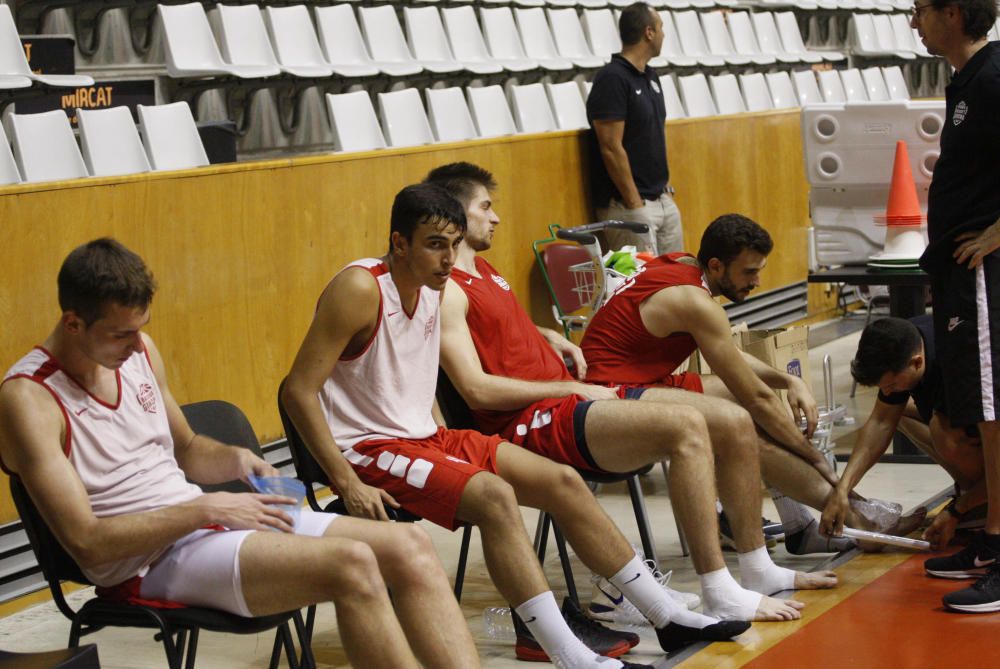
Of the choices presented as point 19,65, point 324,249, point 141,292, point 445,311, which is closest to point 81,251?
point 141,292

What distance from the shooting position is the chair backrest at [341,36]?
24.7ft

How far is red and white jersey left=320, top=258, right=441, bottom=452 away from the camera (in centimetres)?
346

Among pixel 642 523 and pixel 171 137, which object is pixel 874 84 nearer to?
pixel 171 137

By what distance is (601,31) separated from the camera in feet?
31.2

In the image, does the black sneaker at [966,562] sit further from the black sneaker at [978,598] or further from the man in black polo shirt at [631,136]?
the man in black polo shirt at [631,136]

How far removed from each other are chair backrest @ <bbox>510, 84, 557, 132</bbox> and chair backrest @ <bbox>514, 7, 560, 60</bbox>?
100 centimetres

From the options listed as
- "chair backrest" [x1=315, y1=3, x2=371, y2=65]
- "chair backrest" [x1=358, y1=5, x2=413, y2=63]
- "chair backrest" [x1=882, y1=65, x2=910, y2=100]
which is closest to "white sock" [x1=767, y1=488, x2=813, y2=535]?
"chair backrest" [x1=315, y1=3, x2=371, y2=65]

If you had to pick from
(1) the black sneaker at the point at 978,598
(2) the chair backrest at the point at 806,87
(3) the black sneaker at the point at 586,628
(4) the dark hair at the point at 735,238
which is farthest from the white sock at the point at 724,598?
(2) the chair backrest at the point at 806,87

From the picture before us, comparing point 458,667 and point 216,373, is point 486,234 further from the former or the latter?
point 458,667

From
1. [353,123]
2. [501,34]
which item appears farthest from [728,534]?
[501,34]

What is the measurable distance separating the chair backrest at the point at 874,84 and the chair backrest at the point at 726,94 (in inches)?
75.3

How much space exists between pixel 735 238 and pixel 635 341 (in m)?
0.45

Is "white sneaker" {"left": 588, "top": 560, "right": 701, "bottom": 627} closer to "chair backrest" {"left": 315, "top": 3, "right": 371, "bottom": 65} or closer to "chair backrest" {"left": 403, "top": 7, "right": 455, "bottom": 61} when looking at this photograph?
"chair backrest" {"left": 315, "top": 3, "right": 371, "bottom": 65}

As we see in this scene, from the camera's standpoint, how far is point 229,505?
2.74 metres
